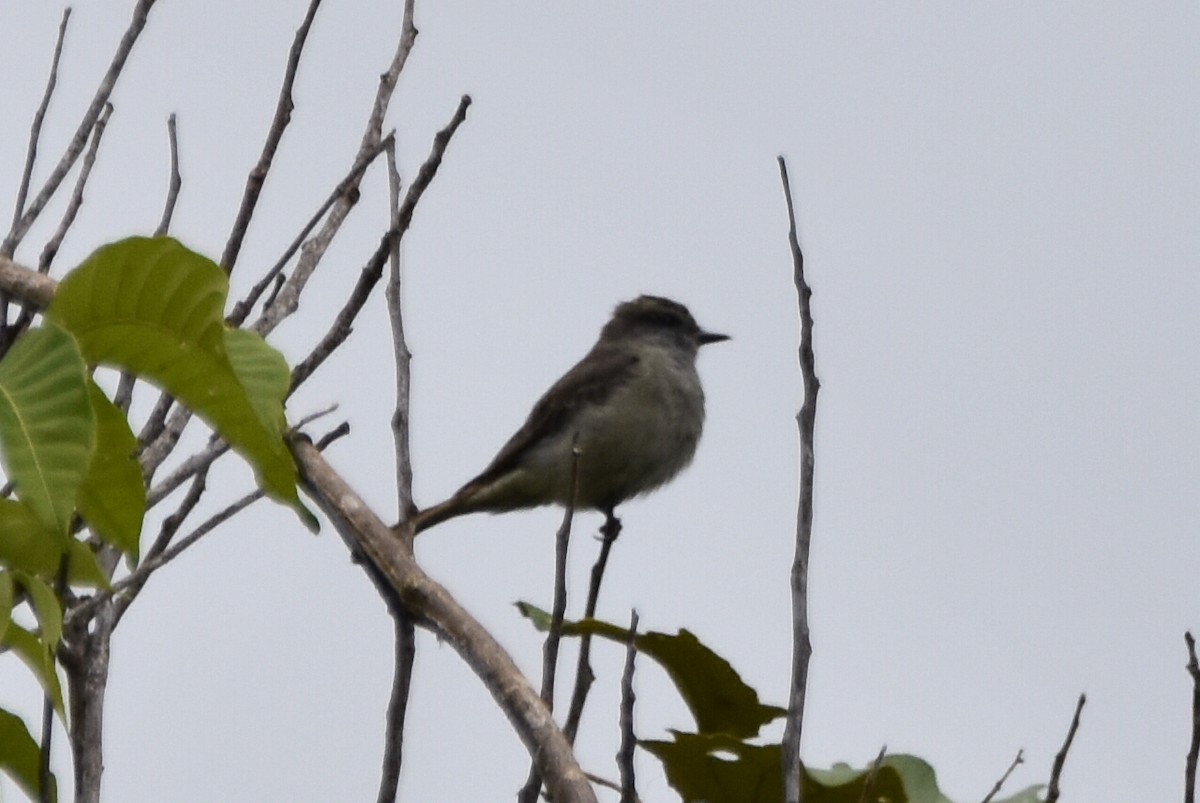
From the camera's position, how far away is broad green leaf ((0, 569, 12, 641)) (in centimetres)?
169

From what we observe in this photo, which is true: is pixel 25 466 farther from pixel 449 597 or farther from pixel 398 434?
pixel 398 434

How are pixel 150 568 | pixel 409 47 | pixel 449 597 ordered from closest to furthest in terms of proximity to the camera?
pixel 449 597
pixel 150 568
pixel 409 47

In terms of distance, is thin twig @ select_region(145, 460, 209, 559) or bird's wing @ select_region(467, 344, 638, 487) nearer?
thin twig @ select_region(145, 460, 209, 559)

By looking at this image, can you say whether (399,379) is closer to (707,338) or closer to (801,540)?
(801,540)

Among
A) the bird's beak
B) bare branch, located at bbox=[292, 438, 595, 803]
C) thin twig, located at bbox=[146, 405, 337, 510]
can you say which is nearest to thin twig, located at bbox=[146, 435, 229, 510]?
thin twig, located at bbox=[146, 405, 337, 510]

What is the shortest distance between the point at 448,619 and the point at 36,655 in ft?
1.79

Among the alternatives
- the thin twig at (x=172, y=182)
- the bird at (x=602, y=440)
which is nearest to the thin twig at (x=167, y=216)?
the thin twig at (x=172, y=182)

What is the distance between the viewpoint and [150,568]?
2.99 meters

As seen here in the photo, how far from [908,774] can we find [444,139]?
1730 millimetres

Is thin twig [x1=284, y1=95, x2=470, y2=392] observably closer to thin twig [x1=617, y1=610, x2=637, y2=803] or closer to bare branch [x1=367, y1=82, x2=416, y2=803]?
bare branch [x1=367, y1=82, x2=416, y2=803]

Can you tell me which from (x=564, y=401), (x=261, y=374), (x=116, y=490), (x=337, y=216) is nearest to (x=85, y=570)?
(x=116, y=490)

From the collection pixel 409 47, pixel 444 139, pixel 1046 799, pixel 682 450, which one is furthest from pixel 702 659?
pixel 682 450

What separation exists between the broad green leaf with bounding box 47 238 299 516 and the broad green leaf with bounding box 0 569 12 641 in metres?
0.30

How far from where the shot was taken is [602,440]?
30.0 feet
